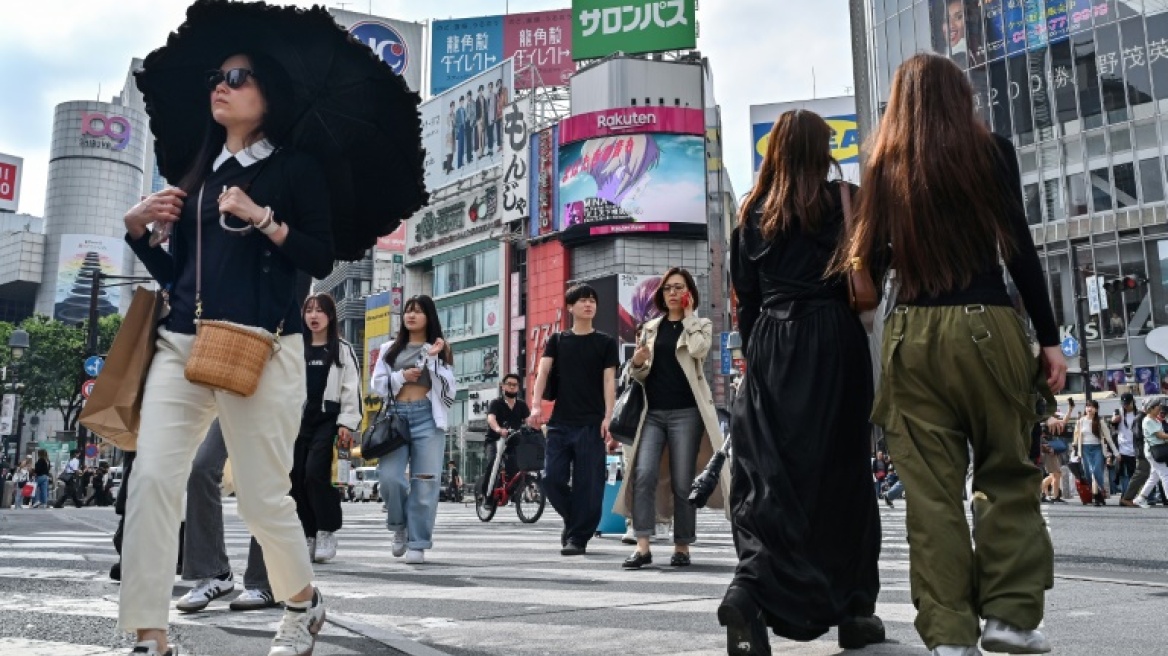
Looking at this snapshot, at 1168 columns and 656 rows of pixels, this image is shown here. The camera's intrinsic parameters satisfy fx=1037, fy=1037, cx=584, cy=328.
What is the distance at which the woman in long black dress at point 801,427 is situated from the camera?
3053mm

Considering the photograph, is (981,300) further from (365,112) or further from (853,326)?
(365,112)

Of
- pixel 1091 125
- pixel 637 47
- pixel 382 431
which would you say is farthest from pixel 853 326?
pixel 637 47

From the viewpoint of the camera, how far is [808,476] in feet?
10.4

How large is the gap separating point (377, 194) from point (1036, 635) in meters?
2.43

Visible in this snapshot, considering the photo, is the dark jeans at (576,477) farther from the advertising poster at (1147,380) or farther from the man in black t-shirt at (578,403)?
the advertising poster at (1147,380)

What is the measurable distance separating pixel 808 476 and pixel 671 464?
3.16 m

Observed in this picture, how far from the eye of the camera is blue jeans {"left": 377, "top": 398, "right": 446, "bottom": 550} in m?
6.81

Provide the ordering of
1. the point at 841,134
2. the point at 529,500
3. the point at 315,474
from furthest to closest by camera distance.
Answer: the point at 841,134 < the point at 529,500 < the point at 315,474

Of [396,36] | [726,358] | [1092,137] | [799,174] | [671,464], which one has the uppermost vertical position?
[396,36]

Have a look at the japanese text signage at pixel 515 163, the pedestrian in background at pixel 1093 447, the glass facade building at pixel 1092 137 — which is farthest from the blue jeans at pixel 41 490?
the glass facade building at pixel 1092 137

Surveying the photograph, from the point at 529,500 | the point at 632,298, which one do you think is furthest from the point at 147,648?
the point at 632,298

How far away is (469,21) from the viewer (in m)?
76.4

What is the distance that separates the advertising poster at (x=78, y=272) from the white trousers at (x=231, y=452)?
113 meters

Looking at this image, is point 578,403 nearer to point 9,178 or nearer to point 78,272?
point 78,272
